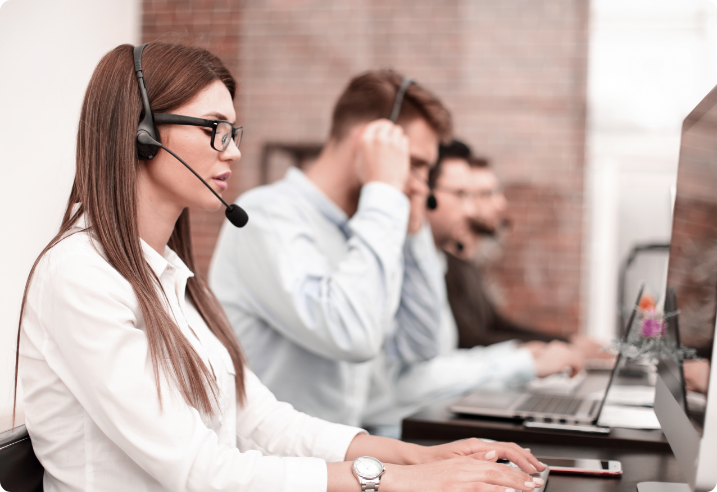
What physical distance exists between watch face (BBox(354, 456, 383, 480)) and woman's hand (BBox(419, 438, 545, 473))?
0.18m

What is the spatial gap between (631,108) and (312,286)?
3.54 metres

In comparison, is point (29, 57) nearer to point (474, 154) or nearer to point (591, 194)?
point (474, 154)

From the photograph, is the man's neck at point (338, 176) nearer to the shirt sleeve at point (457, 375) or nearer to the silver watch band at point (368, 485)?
the shirt sleeve at point (457, 375)

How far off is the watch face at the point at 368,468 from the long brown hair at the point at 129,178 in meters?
0.24

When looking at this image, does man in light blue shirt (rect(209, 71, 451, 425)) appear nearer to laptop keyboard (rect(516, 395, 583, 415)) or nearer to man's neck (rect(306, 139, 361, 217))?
man's neck (rect(306, 139, 361, 217))

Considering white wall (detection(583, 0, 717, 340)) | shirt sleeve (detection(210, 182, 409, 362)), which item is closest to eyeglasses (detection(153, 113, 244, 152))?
shirt sleeve (detection(210, 182, 409, 362))

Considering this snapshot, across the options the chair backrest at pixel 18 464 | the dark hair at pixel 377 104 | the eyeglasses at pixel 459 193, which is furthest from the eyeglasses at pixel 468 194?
the chair backrest at pixel 18 464

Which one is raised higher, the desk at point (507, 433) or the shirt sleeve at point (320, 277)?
the shirt sleeve at point (320, 277)

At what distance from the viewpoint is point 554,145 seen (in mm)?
4160

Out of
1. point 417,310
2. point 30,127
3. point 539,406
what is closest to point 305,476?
point 539,406

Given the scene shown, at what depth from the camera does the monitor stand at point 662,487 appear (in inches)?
38.2

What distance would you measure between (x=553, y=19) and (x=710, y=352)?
3.80m

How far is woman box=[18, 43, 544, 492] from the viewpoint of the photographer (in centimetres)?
85

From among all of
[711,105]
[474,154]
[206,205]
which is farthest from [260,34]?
[711,105]
